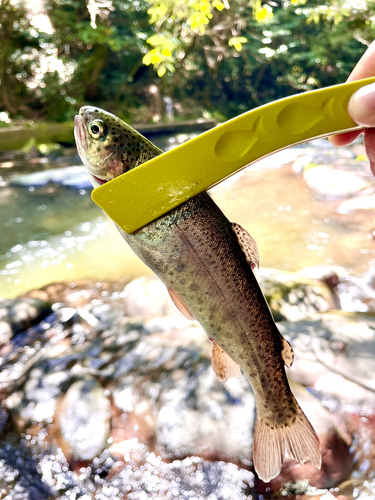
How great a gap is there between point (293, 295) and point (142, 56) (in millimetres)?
20088

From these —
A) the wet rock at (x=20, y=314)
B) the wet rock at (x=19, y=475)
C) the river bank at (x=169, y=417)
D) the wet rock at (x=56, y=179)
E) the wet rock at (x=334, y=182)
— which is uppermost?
the river bank at (x=169, y=417)

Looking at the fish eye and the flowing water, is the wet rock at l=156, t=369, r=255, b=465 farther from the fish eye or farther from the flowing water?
the flowing water

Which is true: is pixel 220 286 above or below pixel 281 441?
above

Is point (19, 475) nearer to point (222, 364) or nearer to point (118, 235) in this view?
point (222, 364)

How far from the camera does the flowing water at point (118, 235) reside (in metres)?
6.64

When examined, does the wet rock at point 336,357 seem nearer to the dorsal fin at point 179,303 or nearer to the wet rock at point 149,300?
the wet rock at point 149,300

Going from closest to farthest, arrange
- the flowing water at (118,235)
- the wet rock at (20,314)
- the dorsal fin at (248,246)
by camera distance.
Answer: the dorsal fin at (248,246), the wet rock at (20,314), the flowing water at (118,235)

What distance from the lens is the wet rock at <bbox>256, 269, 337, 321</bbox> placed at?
14.1ft

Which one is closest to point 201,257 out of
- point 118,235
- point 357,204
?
point 118,235

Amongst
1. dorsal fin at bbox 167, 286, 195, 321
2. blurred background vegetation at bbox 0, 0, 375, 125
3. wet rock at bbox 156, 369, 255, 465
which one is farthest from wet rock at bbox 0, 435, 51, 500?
blurred background vegetation at bbox 0, 0, 375, 125

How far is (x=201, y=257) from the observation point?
1.25 m

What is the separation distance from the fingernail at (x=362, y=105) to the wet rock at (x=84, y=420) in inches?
121

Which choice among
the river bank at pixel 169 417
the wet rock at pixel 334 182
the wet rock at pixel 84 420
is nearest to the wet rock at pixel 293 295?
the river bank at pixel 169 417

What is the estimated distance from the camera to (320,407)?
2814 millimetres
